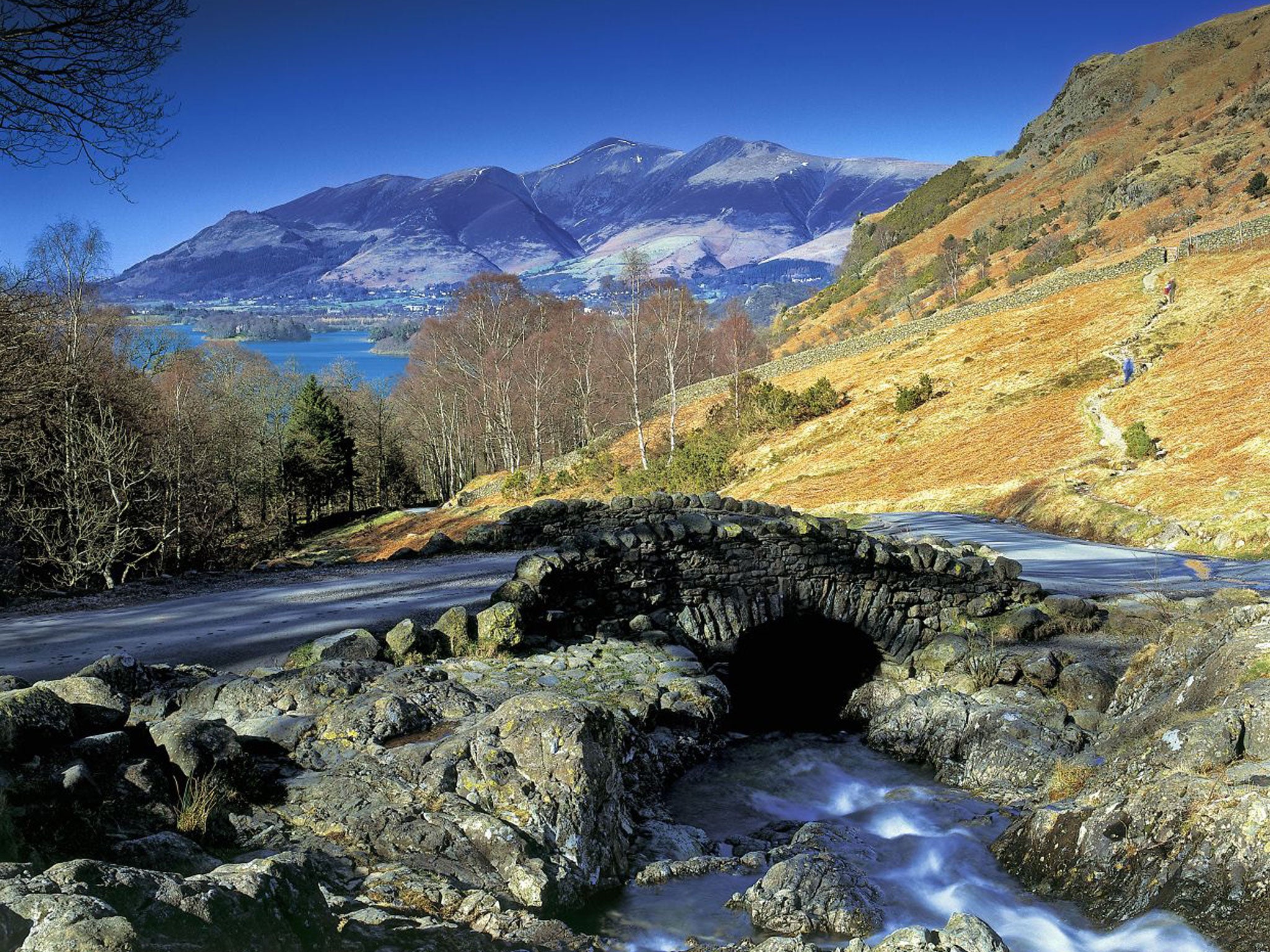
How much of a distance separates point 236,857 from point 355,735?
5.10ft

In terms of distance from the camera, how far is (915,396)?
34312mm

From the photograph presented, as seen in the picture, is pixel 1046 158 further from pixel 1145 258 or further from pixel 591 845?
pixel 591 845

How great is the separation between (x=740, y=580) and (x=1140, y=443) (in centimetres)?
1549

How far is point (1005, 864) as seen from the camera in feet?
21.1

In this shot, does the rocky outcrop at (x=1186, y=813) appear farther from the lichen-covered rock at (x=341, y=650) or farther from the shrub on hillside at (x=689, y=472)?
the shrub on hillside at (x=689, y=472)

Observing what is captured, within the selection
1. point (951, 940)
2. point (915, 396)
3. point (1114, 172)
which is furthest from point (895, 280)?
point (951, 940)

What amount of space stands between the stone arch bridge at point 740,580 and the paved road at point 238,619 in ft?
6.78

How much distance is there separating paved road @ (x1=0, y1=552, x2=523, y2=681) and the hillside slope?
46.2 ft

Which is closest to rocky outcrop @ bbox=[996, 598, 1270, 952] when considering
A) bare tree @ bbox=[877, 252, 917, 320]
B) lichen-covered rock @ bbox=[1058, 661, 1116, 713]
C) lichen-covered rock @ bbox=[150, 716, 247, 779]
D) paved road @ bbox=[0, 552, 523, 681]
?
lichen-covered rock @ bbox=[1058, 661, 1116, 713]

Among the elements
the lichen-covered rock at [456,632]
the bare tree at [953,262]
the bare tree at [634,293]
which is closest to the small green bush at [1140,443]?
the bare tree at [634,293]

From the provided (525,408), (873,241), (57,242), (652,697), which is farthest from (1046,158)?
(652,697)

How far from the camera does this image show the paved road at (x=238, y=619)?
363 inches

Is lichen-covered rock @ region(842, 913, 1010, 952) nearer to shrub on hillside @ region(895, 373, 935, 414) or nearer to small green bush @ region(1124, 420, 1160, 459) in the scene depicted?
small green bush @ region(1124, 420, 1160, 459)

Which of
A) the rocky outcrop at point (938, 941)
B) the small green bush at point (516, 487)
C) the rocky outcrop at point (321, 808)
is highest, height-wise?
the small green bush at point (516, 487)
